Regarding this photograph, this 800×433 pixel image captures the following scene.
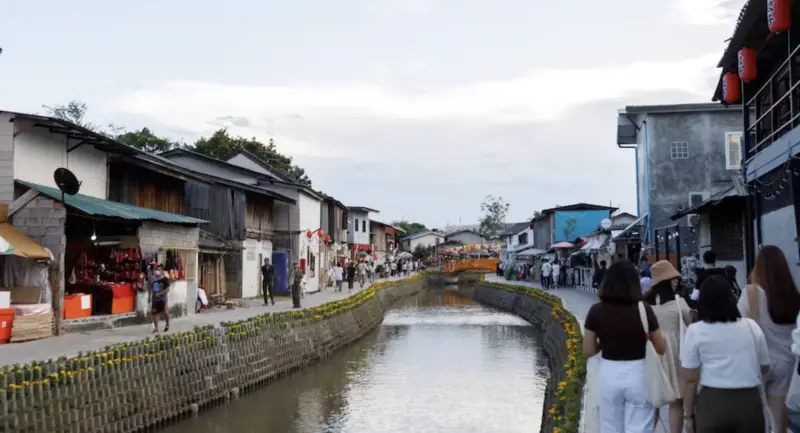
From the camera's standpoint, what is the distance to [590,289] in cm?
3734

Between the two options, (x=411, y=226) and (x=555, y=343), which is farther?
(x=411, y=226)

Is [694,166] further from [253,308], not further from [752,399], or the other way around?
[752,399]

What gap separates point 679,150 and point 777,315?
26311 millimetres

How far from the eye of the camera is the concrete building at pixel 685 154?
3069 centimetres

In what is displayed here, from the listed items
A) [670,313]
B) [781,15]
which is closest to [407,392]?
[781,15]

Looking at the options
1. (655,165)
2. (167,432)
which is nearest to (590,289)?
(655,165)

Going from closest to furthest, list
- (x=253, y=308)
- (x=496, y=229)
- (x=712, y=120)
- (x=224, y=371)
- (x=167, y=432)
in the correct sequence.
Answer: (x=167, y=432), (x=224, y=371), (x=253, y=308), (x=712, y=120), (x=496, y=229)

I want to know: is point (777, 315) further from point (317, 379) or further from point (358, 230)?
point (358, 230)

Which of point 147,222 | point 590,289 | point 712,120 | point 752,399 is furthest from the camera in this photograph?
point 590,289

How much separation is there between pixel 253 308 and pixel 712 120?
20.3 m

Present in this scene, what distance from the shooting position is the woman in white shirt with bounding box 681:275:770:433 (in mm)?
5398

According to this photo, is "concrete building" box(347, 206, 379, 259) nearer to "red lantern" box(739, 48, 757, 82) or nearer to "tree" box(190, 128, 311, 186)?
"tree" box(190, 128, 311, 186)

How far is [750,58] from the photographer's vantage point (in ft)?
50.4

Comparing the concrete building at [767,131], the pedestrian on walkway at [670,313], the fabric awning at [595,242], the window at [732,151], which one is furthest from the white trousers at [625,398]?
the fabric awning at [595,242]
